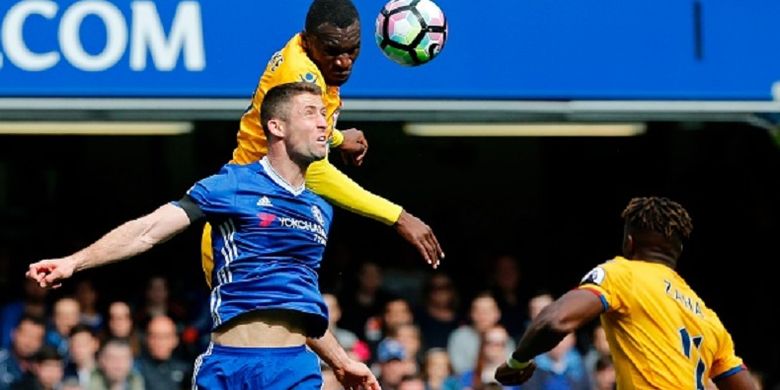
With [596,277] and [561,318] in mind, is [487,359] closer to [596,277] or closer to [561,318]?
→ [596,277]

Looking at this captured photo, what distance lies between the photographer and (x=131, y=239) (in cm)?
697

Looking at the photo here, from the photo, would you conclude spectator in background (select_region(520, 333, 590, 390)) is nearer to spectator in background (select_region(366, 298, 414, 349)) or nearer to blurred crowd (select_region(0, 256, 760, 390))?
blurred crowd (select_region(0, 256, 760, 390))

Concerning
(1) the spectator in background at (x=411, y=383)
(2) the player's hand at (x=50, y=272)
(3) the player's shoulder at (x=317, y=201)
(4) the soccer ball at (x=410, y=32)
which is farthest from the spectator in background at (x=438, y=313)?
(2) the player's hand at (x=50, y=272)

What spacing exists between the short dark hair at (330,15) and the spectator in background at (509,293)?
18.6 ft

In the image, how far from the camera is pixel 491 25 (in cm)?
1354

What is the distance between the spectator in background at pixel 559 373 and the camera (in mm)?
12617

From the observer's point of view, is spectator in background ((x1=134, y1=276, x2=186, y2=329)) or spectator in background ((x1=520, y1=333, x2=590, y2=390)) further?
spectator in background ((x1=134, y1=276, x2=186, y2=329))

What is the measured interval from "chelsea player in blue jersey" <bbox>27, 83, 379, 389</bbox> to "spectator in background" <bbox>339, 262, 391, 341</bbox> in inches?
234

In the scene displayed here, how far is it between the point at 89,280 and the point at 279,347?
6895 mm

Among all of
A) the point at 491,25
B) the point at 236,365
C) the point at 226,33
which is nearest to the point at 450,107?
the point at 491,25

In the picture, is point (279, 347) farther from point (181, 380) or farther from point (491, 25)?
point (491, 25)

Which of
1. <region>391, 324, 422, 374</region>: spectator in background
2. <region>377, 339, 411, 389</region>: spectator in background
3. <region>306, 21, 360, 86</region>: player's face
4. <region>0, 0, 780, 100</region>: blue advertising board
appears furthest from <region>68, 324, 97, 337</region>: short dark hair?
<region>306, 21, 360, 86</region>: player's face

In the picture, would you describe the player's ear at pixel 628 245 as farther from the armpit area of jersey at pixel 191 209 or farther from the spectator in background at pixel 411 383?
the spectator in background at pixel 411 383

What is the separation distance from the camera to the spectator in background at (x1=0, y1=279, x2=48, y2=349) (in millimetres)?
13116
